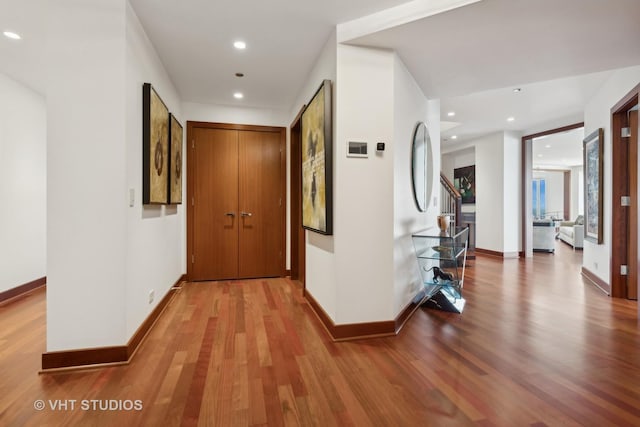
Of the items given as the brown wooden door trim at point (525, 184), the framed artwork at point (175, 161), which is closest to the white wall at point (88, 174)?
the framed artwork at point (175, 161)

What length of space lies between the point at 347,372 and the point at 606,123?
4469 mm

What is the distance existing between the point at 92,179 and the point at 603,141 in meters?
5.47

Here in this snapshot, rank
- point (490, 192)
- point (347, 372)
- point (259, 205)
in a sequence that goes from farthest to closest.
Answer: point (490, 192) < point (259, 205) < point (347, 372)

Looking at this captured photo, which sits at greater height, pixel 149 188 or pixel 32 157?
pixel 32 157

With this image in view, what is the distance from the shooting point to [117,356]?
2082mm

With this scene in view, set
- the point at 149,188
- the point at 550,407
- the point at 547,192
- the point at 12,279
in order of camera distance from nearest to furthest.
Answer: the point at 550,407
the point at 149,188
the point at 12,279
the point at 547,192

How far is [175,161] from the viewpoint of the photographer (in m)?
3.64

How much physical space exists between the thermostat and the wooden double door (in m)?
2.28

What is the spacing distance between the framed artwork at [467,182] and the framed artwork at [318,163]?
5662 mm

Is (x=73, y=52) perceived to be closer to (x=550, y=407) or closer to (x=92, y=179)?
(x=92, y=179)

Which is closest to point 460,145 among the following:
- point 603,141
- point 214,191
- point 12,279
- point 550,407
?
point 603,141

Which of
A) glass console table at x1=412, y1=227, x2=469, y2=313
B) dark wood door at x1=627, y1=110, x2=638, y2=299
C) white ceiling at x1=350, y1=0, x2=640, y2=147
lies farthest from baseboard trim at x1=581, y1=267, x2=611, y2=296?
white ceiling at x1=350, y1=0, x2=640, y2=147

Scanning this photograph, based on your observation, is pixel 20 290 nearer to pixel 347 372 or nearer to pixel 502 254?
pixel 347 372

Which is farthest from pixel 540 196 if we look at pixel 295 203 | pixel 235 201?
pixel 235 201
